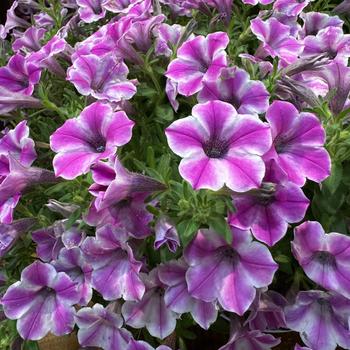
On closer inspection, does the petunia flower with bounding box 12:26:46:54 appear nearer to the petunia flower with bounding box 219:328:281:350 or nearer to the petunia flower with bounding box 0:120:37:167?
the petunia flower with bounding box 0:120:37:167

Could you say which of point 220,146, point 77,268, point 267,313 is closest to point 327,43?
point 220,146

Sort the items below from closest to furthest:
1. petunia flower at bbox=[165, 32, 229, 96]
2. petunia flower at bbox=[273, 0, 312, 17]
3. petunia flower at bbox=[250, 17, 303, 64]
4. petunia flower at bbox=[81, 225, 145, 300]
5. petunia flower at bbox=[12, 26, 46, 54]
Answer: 1. petunia flower at bbox=[81, 225, 145, 300]
2. petunia flower at bbox=[165, 32, 229, 96]
3. petunia flower at bbox=[250, 17, 303, 64]
4. petunia flower at bbox=[273, 0, 312, 17]
5. petunia flower at bbox=[12, 26, 46, 54]

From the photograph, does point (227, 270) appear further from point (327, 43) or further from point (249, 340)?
Answer: point (327, 43)

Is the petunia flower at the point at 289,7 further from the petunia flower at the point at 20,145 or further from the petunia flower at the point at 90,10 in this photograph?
the petunia flower at the point at 20,145

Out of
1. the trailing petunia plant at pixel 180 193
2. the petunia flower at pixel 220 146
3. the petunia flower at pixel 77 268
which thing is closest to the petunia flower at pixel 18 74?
the trailing petunia plant at pixel 180 193

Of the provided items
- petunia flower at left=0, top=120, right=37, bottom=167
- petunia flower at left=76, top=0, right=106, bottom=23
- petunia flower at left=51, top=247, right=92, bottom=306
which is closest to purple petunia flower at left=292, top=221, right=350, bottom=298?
petunia flower at left=51, top=247, right=92, bottom=306
